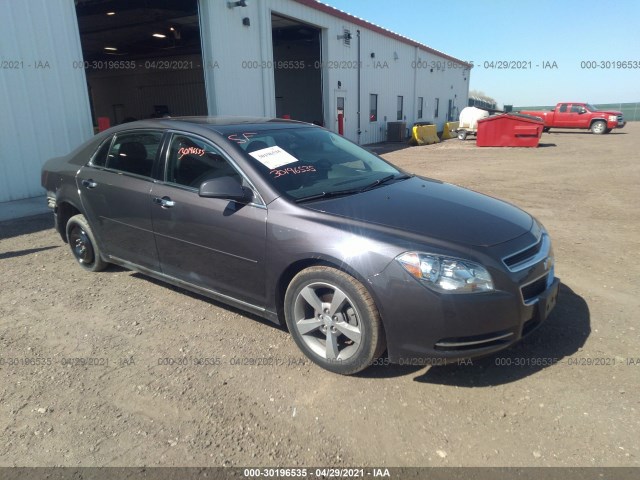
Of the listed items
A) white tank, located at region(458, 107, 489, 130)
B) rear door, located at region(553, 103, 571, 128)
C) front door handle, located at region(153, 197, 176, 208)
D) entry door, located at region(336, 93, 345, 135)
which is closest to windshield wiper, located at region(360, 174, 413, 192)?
front door handle, located at region(153, 197, 176, 208)

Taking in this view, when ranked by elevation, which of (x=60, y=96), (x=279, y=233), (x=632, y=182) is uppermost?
(x=60, y=96)

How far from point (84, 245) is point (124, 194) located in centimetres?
Answer: 116

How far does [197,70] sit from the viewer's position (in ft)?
83.3

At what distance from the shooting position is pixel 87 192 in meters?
4.35

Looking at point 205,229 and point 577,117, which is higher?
point 205,229

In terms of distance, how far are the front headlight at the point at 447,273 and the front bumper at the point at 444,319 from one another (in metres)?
0.04

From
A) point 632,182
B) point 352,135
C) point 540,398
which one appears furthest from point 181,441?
point 352,135

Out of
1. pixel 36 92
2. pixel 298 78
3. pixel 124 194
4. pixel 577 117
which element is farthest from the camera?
pixel 577 117

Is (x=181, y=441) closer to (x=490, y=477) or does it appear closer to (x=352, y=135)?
(x=490, y=477)

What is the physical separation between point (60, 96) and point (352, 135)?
13.7 m

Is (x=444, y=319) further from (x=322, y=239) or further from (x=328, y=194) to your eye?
(x=328, y=194)

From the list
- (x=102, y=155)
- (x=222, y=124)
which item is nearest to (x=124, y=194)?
(x=102, y=155)

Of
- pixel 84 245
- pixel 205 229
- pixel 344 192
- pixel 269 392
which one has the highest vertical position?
pixel 344 192

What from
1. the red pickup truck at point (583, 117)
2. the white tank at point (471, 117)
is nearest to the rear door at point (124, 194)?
the white tank at point (471, 117)
